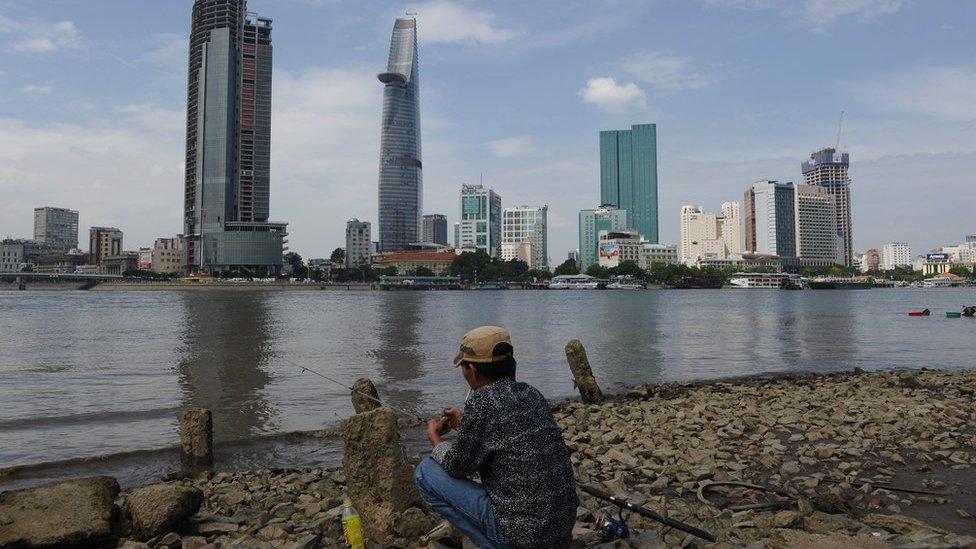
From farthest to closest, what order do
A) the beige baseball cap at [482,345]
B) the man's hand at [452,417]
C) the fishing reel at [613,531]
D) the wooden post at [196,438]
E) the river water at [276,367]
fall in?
1. the river water at [276,367]
2. the wooden post at [196,438]
3. the fishing reel at [613,531]
4. the man's hand at [452,417]
5. the beige baseball cap at [482,345]

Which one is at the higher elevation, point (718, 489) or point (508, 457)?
point (508, 457)

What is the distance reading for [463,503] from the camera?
4.46 meters

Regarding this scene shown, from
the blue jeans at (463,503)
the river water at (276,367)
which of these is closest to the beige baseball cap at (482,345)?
the blue jeans at (463,503)

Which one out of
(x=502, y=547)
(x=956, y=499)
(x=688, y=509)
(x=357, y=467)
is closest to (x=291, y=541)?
(x=357, y=467)

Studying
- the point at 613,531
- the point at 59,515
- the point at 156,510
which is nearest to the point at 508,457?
the point at 613,531

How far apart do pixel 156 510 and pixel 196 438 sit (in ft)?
16.6

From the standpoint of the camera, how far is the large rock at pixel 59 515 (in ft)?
19.9

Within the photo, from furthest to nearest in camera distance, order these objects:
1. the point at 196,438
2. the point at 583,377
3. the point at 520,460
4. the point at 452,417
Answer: the point at 583,377, the point at 196,438, the point at 452,417, the point at 520,460

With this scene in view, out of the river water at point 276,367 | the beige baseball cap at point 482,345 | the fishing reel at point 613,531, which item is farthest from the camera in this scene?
the river water at point 276,367

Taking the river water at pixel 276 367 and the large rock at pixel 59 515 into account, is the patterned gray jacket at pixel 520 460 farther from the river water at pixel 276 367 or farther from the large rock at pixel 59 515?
the river water at pixel 276 367

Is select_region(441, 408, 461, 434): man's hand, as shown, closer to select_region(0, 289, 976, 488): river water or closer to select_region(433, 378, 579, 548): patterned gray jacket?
select_region(433, 378, 579, 548): patterned gray jacket

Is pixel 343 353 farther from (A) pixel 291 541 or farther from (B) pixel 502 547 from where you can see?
(B) pixel 502 547

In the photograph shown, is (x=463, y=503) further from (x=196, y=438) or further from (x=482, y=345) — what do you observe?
(x=196, y=438)

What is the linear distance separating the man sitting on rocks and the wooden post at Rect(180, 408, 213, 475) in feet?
27.4
